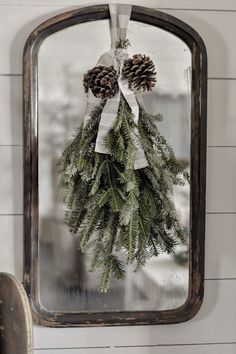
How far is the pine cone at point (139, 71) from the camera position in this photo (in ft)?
3.74

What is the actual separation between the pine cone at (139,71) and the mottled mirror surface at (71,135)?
0.07 metres

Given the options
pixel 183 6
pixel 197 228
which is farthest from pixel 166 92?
pixel 197 228

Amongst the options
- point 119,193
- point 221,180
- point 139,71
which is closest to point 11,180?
point 119,193

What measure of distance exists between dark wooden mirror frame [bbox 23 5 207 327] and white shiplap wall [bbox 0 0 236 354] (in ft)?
0.10

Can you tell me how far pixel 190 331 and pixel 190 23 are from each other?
0.79m

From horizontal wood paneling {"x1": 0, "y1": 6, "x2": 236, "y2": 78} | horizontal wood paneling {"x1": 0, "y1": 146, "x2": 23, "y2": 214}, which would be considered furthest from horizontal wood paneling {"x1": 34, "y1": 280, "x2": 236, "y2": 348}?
horizontal wood paneling {"x1": 0, "y1": 6, "x2": 236, "y2": 78}

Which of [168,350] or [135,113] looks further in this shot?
[168,350]

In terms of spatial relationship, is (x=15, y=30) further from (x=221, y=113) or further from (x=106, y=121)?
(x=221, y=113)

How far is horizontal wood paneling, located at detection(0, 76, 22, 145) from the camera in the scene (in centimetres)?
120

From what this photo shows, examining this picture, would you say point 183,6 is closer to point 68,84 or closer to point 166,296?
point 68,84

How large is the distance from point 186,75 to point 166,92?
2.6 inches

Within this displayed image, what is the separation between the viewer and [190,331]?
4.19 ft

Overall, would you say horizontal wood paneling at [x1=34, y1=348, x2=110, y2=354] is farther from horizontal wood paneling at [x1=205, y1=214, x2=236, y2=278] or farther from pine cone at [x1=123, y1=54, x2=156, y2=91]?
pine cone at [x1=123, y1=54, x2=156, y2=91]

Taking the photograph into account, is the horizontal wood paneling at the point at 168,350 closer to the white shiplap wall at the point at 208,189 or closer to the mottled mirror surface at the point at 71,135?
the white shiplap wall at the point at 208,189
